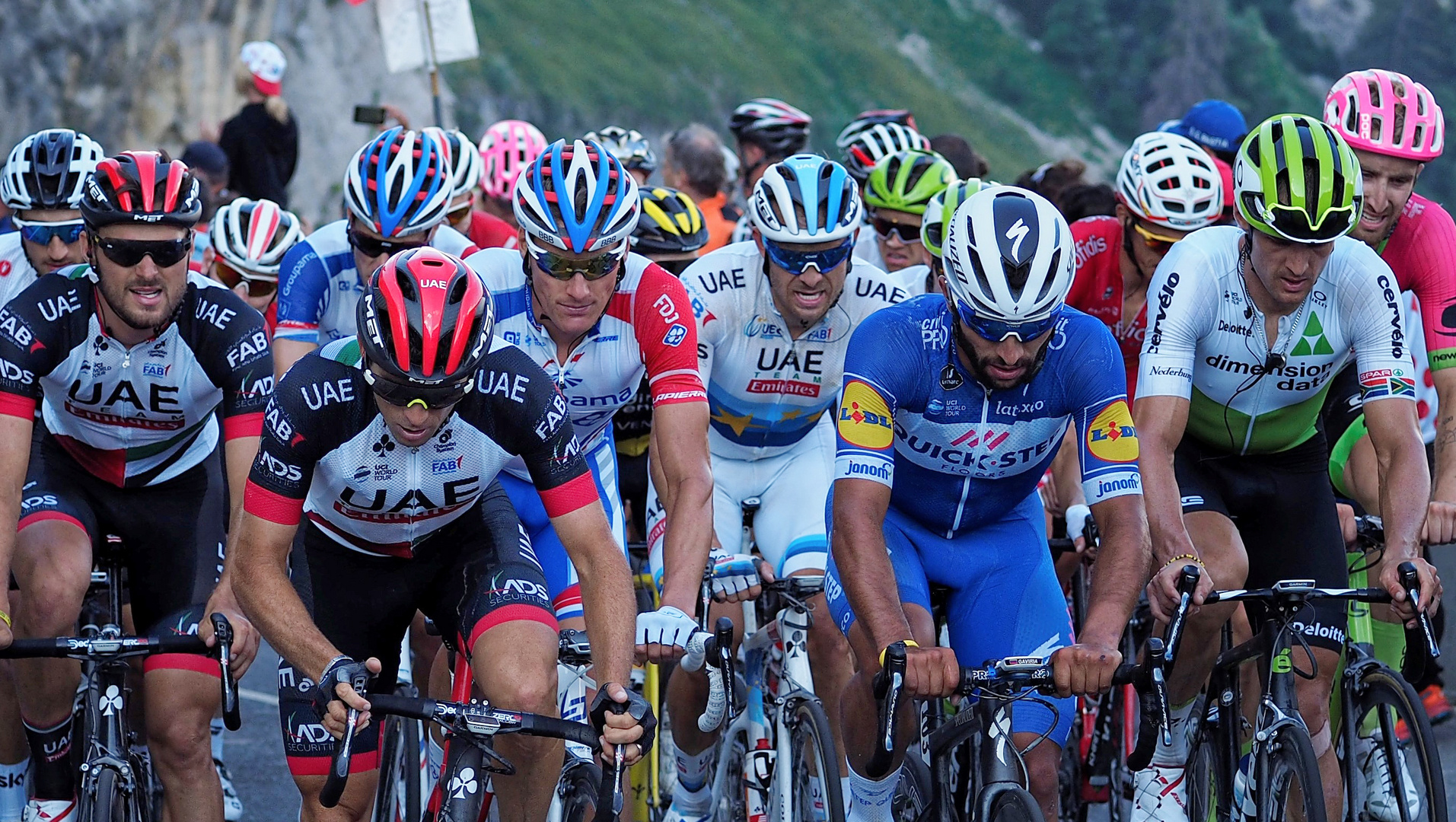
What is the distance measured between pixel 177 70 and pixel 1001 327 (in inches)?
861

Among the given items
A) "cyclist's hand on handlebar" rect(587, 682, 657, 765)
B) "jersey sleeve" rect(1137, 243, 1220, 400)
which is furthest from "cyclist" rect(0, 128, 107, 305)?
"jersey sleeve" rect(1137, 243, 1220, 400)

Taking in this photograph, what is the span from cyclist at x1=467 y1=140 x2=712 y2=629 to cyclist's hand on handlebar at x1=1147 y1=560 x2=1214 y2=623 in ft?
4.23

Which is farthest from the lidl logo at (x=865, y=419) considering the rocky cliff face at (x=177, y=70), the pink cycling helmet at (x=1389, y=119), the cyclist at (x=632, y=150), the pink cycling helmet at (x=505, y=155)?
the rocky cliff face at (x=177, y=70)

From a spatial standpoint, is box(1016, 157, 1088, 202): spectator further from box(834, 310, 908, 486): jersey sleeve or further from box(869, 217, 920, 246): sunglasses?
box(834, 310, 908, 486): jersey sleeve

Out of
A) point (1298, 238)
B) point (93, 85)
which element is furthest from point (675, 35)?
point (1298, 238)

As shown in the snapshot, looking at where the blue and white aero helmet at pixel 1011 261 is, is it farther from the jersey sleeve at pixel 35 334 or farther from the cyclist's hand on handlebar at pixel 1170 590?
the jersey sleeve at pixel 35 334

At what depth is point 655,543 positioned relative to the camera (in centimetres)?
607

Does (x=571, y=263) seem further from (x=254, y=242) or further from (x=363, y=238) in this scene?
(x=254, y=242)

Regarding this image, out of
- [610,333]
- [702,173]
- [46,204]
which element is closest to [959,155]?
[702,173]

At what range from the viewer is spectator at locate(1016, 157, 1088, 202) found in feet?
30.7

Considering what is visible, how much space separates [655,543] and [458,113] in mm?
30374

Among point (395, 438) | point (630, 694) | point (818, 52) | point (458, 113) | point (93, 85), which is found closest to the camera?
point (630, 694)

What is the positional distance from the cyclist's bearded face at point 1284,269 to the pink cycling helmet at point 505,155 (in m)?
5.52

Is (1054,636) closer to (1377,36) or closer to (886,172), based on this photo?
(886,172)
